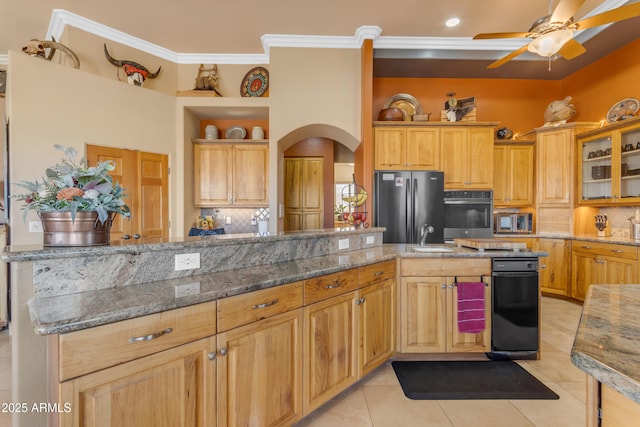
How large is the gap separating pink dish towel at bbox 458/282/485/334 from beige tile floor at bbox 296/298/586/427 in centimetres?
55

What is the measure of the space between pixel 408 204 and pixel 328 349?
271cm

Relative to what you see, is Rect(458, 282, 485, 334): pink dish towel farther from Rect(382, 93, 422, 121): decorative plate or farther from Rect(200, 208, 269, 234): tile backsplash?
Rect(200, 208, 269, 234): tile backsplash

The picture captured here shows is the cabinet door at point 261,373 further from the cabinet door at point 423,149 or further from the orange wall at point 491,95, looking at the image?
the orange wall at point 491,95

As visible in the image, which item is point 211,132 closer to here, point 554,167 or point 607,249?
point 554,167

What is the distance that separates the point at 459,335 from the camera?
2.62 metres

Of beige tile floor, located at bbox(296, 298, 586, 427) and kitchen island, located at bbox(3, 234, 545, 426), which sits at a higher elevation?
kitchen island, located at bbox(3, 234, 545, 426)

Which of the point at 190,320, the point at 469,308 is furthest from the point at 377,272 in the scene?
the point at 190,320

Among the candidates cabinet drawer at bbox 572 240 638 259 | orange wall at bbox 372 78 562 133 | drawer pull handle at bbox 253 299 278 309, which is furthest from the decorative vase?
cabinet drawer at bbox 572 240 638 259

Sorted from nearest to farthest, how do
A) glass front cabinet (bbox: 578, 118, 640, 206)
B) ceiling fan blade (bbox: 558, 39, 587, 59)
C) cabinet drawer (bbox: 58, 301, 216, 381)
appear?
cabinet drawer (bbox: 58, 301, 216, 381) < ceiling fan blade (bbox: 558, 39, 587, 59) < glass front cabinet (bbox: 578, 118, 640, 206)

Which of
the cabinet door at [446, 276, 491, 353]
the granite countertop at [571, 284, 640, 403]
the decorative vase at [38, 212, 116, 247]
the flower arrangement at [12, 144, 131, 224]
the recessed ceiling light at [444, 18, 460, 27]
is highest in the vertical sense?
the recessed ceiling light at [444, 18, 460, 27]

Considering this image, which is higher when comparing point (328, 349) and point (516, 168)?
point (516, 168)

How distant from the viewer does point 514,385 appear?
90.4 inches

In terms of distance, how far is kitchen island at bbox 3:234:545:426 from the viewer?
3.35 feet

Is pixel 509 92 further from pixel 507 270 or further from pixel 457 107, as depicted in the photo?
pixel 507 270
